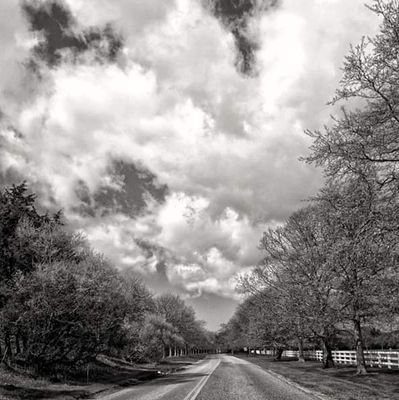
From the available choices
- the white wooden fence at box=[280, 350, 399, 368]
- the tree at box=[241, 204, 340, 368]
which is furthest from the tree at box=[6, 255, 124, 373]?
the white wooden fence at box=[280, 350, 399, 368]

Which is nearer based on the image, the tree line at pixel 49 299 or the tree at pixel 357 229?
the tree at pixel 357 229

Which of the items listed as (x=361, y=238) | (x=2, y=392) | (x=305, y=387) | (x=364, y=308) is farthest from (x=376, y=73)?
(x=364, y=308)

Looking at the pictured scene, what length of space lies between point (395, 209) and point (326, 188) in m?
2.43

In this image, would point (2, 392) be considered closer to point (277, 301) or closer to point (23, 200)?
point (23, 200)

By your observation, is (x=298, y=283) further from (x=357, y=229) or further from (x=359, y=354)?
(x=357, y=229)

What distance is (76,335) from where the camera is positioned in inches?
861

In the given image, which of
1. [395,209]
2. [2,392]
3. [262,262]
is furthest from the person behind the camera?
[262,262]

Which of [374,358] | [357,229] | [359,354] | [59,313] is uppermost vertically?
[357,229]

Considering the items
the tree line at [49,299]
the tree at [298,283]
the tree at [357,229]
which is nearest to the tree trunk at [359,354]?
the tree at [298,283]

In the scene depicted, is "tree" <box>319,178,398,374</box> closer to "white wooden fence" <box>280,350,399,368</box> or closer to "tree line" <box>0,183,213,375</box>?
"tree line" <box>0,183,213,375</box>

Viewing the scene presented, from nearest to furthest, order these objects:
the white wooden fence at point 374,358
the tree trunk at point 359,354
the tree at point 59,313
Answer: the tree at point 59,313 → the tree trunk at point 359,354 → the white wooden fence at point 374,358

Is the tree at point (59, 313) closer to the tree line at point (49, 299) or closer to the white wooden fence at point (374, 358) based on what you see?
the tree line at point (49, 299)

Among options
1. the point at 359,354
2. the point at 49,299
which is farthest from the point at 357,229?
the point at 359,354

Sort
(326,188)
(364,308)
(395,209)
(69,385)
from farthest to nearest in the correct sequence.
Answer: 1. (364,308)
2. (69,385)
3. (326,188)
4. (395,209)
